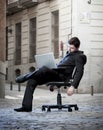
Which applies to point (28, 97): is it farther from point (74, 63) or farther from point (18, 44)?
point (18, 44)

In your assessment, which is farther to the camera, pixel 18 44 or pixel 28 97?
pixel 18 44

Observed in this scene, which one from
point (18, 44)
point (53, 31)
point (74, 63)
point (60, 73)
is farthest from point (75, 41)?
point (18, 44)

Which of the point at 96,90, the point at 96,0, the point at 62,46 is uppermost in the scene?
the point at 96,0

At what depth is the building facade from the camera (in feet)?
100

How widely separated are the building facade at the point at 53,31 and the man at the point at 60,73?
18478mm

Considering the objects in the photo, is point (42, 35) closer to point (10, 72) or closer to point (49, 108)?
point (10, 72)

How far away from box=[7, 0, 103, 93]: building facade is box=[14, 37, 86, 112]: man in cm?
1848

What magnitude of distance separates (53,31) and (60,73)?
21826mm

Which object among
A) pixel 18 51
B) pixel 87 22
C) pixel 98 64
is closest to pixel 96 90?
pixel 98 64

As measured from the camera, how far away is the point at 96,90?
1195 inches

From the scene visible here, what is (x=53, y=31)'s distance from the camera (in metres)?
Answer: 33.2

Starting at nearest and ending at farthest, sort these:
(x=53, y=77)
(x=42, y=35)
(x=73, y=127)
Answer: (x=73, y=127) → (x=53, y=77) → (x=42, y=35)

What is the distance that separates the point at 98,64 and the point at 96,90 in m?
1.38

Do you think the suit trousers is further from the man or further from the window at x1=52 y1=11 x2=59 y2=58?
the window at x1=52 y1=11 x2=59 y2=58
